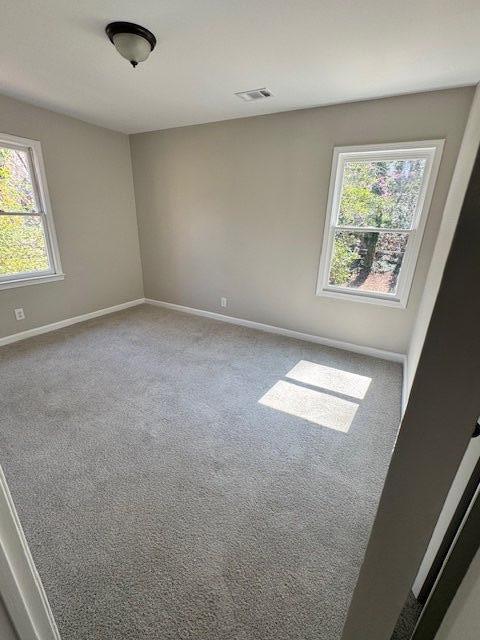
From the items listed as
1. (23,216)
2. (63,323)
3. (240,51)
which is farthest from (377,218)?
(63,323)

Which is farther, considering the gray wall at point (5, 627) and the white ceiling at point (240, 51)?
the white ceiling at point (240, 51)

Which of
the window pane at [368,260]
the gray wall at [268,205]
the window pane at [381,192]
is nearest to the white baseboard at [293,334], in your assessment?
the gray wall at [268,205]

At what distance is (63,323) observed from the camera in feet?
12.2

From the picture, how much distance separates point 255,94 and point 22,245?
294 centimetres

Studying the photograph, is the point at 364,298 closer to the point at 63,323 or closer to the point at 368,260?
the point at 368,260

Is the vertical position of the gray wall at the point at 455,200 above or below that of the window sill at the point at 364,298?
above

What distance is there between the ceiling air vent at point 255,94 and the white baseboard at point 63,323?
10.5ft

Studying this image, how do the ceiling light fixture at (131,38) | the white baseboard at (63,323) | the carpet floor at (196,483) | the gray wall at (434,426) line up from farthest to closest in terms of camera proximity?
the white baseboard at (63,323), the ceiling light fixture at (131,38), the carpet floor at (196,483), the gray wall at (434,426)

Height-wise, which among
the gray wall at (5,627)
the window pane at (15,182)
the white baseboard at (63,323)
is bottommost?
the white baseboard at (63,323)

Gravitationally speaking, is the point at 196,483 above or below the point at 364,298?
below

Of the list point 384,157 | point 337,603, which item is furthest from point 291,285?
point 337,603

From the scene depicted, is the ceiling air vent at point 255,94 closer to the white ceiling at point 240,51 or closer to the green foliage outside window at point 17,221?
the white ceiling at point 240,51

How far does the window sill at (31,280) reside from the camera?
10.1ft

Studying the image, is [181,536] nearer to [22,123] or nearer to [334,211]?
[334,211]
